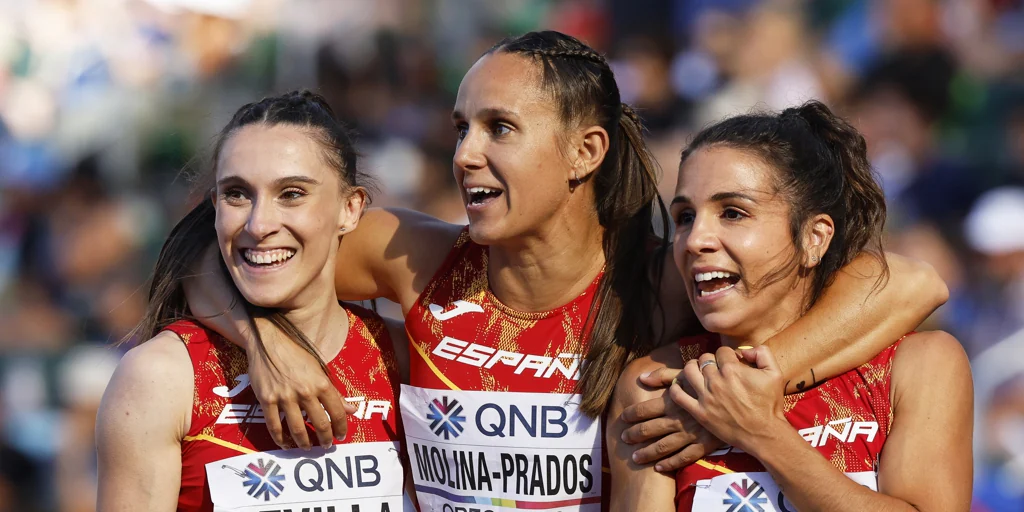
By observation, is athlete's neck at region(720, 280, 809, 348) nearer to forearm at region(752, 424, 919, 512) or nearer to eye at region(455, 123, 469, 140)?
forearm at region(752, 424, 919, 512)

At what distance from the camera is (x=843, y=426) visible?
2977 millimetres

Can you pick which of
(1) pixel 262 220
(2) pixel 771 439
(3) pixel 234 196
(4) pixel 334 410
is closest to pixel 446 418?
(4) pixel 334 410

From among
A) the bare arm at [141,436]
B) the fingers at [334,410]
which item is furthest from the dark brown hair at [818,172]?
the bare arm at [141,436]

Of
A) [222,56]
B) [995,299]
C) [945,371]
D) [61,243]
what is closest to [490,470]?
[945,371]

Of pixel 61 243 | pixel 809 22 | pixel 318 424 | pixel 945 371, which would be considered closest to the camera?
pixel 945 371

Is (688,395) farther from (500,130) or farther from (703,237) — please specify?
(500,130)

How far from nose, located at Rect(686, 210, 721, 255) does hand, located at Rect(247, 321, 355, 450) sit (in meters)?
1.07

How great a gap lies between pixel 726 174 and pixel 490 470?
1.06 meters

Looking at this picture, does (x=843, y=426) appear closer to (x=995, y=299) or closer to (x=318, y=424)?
(x=318, y=424)

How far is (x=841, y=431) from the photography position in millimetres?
2973

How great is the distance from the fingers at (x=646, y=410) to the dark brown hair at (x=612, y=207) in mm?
193

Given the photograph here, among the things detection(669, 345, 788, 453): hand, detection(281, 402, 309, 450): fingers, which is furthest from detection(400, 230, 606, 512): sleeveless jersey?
detection(669, 345, 788, 453): hand

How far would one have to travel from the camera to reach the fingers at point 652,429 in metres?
2.98

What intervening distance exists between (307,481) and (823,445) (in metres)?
1.41
